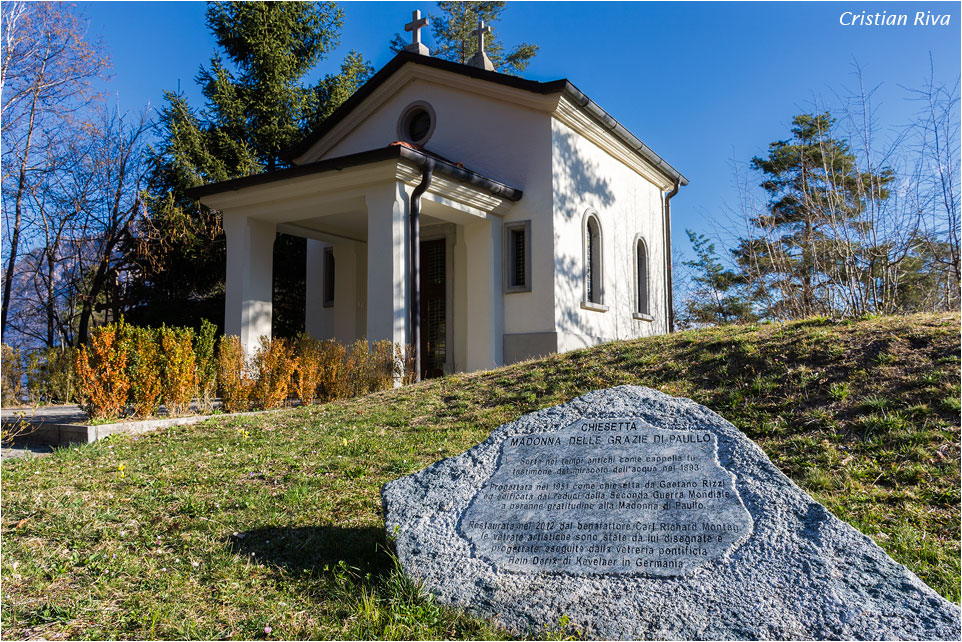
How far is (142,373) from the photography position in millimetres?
8609

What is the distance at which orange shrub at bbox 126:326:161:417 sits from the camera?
28.2ft

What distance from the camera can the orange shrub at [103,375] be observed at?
8289mm

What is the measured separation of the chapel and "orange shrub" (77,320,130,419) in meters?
4.30

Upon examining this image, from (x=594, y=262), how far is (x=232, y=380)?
8.46 m

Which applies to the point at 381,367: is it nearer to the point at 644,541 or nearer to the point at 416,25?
the point at 644,541

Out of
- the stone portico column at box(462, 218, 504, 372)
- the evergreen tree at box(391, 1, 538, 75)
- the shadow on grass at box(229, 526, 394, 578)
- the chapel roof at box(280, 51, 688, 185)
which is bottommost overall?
the shadow on grass at box(229, 526, 394, 578)

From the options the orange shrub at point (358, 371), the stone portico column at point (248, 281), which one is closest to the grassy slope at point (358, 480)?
the orange shrub at point (358, 371)

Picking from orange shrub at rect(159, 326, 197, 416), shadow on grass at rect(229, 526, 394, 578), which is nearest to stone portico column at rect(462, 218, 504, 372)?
orange shrub at rect(159, 326, 197, 416)

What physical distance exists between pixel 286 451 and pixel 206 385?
3.54 m

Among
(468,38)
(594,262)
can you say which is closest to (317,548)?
(594,262)

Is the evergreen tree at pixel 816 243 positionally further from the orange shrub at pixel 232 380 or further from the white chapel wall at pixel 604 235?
the orange shrub at pixel 232 380

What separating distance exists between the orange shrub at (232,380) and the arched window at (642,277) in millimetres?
10798

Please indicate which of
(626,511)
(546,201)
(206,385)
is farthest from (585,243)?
(626,511)

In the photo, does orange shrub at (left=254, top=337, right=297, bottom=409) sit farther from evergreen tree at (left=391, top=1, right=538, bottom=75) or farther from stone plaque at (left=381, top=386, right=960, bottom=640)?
evergreen tree at (left=391, top=1, right=538, bottom=75)
